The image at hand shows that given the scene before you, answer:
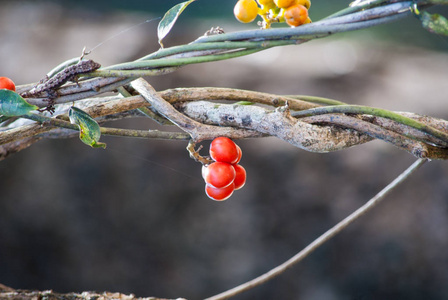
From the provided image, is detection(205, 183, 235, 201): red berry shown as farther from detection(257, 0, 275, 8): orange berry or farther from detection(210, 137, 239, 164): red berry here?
detection(257, 0, 275, 8): orange berry

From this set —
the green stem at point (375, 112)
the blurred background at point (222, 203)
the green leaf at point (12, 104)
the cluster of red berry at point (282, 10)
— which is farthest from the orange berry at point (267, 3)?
the blurred background at point (222, 203)

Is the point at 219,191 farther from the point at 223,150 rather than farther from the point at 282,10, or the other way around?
the point at 282,10

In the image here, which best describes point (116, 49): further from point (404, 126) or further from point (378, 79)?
point (404, 126)

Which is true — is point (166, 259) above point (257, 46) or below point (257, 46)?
above

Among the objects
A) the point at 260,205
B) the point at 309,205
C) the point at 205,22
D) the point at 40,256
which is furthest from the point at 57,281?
the point at 205,22

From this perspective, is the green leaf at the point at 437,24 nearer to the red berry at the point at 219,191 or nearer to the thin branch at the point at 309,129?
the thin branch at the point at 309,129

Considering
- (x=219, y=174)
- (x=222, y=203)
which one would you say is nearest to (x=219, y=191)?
(x=219, y=174)
